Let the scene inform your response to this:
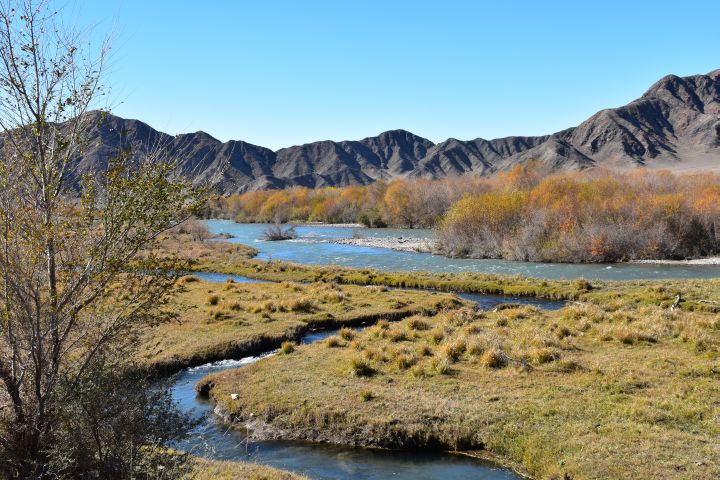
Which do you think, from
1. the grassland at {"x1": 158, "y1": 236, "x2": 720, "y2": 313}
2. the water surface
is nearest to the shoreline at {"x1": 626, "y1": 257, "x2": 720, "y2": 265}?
the grassland at {"x1": 158, "y1": 236, "x2": 720, "y2": 313}

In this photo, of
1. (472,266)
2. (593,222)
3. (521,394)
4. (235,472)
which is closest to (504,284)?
(472,266)

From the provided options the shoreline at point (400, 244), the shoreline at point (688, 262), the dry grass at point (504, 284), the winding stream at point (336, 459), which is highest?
the shoreline at point (400, 244)

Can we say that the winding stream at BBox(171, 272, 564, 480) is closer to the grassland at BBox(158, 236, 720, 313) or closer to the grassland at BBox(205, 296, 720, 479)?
the grassland at BBox(205, 296, 720, 479)

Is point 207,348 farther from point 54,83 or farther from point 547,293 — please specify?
point 547,293

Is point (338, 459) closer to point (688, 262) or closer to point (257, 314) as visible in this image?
point (257, 314)

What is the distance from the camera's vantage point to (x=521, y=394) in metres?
15.2

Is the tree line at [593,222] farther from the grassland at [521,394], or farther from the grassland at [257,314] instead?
the grassland at [521,394]

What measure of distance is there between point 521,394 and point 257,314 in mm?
16438

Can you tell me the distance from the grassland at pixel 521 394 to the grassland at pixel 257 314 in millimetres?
2970

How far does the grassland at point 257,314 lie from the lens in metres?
22.0

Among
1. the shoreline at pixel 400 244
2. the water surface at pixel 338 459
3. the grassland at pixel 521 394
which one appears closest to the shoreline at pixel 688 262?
the shoreline at pixel 400 244

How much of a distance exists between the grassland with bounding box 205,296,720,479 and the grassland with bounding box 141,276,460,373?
2.97 metres

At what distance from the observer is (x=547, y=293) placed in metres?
36.3

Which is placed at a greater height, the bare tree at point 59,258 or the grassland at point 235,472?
the bare tree at point 59,258
